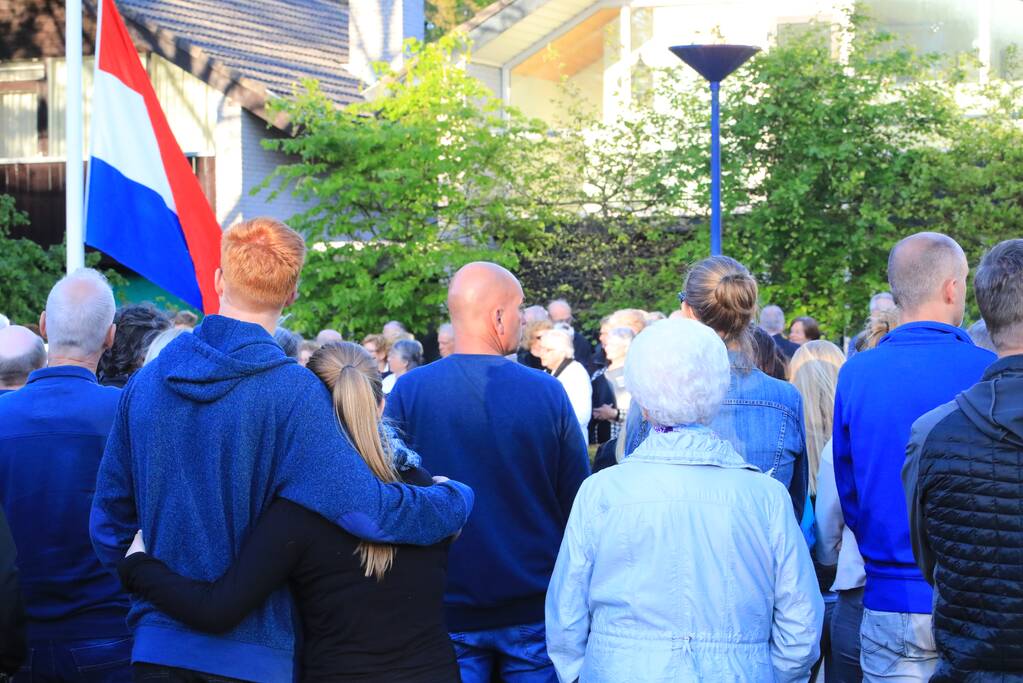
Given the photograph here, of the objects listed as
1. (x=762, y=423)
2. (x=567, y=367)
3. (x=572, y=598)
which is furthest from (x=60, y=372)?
(x=567, y=367)

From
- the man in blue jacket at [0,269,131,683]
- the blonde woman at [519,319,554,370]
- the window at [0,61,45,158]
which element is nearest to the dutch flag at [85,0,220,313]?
the blonde woman at [519,319,554,370]

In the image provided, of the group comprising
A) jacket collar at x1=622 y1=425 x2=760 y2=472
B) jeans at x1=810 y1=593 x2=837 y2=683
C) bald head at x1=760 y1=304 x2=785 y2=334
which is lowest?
jeans at x1=810 y1=593 x2=837 y2=683

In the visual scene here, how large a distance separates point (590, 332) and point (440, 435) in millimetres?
15454

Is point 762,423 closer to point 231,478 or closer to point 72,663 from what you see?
point 231,478

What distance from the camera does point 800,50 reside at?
1688 cm

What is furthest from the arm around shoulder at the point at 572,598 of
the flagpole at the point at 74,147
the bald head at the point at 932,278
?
the flagpole at the point at 74,147

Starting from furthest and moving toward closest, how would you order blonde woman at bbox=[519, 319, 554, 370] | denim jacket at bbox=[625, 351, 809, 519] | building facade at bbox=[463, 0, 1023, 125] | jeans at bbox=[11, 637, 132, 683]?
1. building facade at bbox=[463, 0, 1023, 125]
2. blonde woman at bbox=[519, 319, 554, 370]
3. denim jacket at bbox=[625, 351, 809, 519]
4. jeans at bbox=[11, 637, 132, 683]

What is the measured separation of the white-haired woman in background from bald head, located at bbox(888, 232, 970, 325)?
4221mm

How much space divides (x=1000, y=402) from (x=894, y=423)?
3.02ft

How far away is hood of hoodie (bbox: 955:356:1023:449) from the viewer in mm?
3268

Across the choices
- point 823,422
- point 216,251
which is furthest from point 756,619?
point 216,251

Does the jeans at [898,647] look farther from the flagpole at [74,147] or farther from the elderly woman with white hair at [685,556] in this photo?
the flagpole at [74,147]

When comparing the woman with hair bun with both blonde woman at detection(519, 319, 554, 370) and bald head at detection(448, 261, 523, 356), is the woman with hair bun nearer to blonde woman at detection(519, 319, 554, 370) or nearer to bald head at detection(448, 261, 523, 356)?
bald head at detection(448, 261, 523, 356)

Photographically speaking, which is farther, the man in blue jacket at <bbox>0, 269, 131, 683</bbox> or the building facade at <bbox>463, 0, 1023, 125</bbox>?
the building facade at <bbox>463, 0, 1023, 125</bbox>
